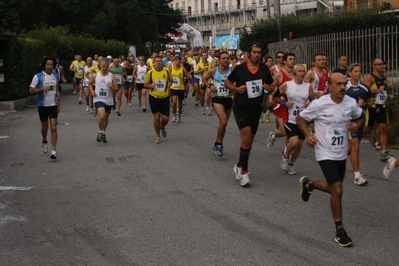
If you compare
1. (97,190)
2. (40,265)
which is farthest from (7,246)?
(97,190)

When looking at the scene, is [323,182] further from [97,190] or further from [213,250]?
[97,190]

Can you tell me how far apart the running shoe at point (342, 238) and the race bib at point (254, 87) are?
358cm

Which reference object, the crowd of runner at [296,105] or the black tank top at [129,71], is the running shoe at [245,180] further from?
the black tank top at [129,71]

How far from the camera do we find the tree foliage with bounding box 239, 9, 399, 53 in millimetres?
29609

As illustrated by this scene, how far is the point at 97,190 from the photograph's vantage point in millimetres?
9102

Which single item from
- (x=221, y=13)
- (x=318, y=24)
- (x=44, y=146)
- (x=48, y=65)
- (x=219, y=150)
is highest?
(x=221, y=13)

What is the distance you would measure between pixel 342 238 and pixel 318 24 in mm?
25237

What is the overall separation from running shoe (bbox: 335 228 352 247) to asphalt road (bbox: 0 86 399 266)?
67 mm

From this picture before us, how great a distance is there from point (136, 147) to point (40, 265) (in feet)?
24.5

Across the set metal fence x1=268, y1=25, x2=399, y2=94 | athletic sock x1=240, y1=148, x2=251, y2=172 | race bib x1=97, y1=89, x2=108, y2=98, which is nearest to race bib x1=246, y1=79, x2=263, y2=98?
athletic sock x1=240, y1=148, x2=251, y2=172

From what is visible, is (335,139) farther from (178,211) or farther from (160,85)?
(160,85)

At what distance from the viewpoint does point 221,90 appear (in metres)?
11.9

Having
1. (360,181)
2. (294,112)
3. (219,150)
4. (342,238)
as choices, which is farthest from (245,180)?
(342,238)

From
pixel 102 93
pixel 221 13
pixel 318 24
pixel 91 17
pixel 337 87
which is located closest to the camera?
pixel 337 87
